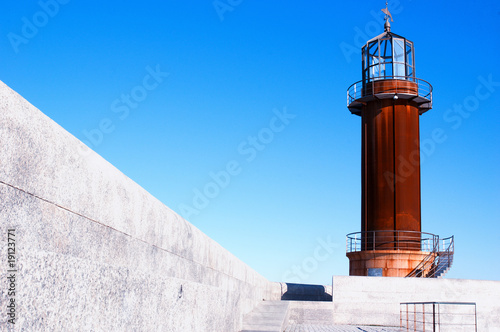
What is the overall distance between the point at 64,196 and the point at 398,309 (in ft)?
58.3

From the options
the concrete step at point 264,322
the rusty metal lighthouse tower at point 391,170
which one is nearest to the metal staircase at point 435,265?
the rusty metal lighthouse tower at point 391,170

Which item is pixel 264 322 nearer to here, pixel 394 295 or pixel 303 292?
pixel 394 295

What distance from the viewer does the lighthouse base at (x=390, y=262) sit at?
23.3 metres

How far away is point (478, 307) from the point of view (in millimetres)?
20016

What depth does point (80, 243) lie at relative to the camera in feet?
14.9

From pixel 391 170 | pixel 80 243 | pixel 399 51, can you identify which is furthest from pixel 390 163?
pixel 80 243

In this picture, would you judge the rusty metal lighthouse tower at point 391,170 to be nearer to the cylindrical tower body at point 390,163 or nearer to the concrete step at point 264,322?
the cylindrical tower body at point 390,163

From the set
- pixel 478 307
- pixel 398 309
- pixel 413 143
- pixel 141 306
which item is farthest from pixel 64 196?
pixel 413 143

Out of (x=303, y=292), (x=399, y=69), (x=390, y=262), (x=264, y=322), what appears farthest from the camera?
(x=399, y=69)

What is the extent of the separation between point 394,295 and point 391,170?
281 inches

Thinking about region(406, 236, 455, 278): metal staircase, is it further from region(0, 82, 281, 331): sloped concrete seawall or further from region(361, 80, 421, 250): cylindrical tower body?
region(0, 82, 281, 331): sloped concrete seawall

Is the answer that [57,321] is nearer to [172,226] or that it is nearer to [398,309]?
[172,226]

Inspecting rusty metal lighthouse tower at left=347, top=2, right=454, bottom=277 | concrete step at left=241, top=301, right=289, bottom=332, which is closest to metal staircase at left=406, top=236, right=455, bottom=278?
rusty metal lighthouse tower at left=347, top=2, right=454, bottom=277

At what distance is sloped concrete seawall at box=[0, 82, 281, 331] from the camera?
247 cm
